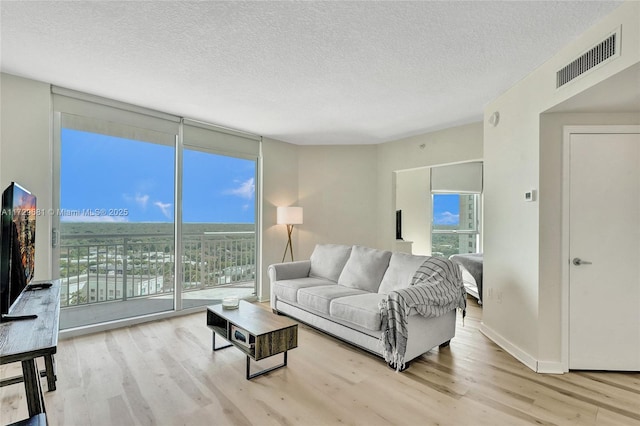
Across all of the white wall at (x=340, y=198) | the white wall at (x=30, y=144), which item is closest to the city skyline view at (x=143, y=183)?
the white wall at (x=30, y=144)

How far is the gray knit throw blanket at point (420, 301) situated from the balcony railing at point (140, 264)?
107 inches

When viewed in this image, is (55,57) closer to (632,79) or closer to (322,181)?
(322,181)

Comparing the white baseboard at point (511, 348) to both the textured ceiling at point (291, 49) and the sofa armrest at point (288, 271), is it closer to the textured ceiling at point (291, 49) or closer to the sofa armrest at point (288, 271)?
the sofa armrest at point (288, 271)

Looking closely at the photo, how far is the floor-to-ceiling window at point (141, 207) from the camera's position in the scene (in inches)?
128

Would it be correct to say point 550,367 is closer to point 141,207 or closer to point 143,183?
point 141,207

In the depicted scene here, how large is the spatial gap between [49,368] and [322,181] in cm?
399

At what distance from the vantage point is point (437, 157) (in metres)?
4.31

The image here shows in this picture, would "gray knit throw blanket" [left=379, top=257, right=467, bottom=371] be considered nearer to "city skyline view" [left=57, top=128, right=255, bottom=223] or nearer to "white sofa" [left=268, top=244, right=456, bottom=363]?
"white sofa" [left=268, top=244, right=456, bottom=363]

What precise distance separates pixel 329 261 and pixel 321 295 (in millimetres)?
901

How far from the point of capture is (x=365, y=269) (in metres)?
3.48

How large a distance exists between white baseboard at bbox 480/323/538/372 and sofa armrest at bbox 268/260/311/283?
2232 mm

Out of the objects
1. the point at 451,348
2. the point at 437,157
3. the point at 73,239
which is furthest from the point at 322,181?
the point at 73,239

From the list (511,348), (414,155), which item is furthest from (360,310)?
(414,155)

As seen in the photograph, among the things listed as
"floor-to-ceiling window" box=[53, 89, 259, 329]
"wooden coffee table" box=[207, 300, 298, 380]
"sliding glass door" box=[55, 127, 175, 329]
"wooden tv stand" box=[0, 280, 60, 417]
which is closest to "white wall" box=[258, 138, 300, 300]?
"floor-to-ceiling window" box=[53, 89, 259, 329]
